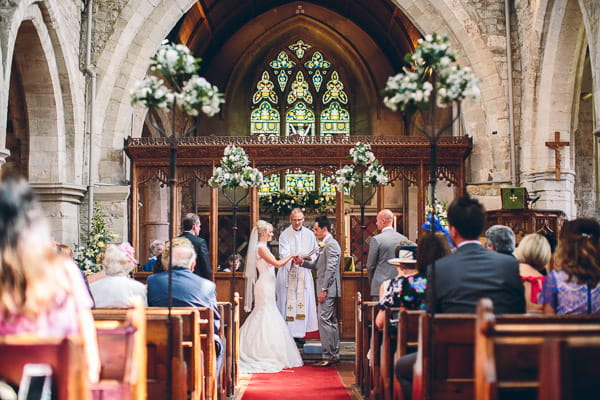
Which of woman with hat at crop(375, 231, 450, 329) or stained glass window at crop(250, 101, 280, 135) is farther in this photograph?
stained glass window at crop(250, 101, 280, 135)

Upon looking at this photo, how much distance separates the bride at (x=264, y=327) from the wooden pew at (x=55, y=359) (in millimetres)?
6087

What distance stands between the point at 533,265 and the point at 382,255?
9.95ft

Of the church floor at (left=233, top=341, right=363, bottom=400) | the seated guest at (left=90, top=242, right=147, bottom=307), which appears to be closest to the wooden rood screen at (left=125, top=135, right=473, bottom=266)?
the church floor at (left=233, top=341, right=363, bottom=400)

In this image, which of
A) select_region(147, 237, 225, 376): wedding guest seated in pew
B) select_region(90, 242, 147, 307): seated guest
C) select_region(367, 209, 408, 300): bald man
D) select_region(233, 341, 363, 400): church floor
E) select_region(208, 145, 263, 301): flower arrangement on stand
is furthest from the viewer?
select_region(208, 145, 263, 301): flower arrangement on stand

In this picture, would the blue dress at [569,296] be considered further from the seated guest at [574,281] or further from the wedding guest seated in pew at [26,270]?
the wedding guest seated in pew at [26,270]

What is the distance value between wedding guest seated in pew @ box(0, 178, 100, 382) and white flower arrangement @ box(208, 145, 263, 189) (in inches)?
224

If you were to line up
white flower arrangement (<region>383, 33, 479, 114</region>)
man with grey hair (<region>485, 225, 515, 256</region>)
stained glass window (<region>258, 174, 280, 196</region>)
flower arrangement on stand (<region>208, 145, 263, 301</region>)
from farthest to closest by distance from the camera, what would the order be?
1. stained glass window (<region>258, 174, 280, 196</region>)
2. flower arrangement on stand (<region>208, 145, 263, 301</region>)
3. man with grey hair (<region>485, 225, 515, 256</region>)
4. white flower arrangement (<region>383, 33, 479, 114</region>)

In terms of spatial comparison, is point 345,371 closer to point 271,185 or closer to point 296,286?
point 296,286

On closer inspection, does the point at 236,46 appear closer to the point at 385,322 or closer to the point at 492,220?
the point at 492,220

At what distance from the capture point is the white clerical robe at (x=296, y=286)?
9867 mm

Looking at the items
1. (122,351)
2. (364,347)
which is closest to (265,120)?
(364,347)

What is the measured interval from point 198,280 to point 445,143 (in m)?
6.62

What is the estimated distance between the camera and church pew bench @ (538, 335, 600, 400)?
2596mm

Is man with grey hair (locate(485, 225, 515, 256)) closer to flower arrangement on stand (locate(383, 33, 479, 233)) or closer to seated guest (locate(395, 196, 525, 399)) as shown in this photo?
flower arrangement on stand (locate(383, 33, 479, 233))
